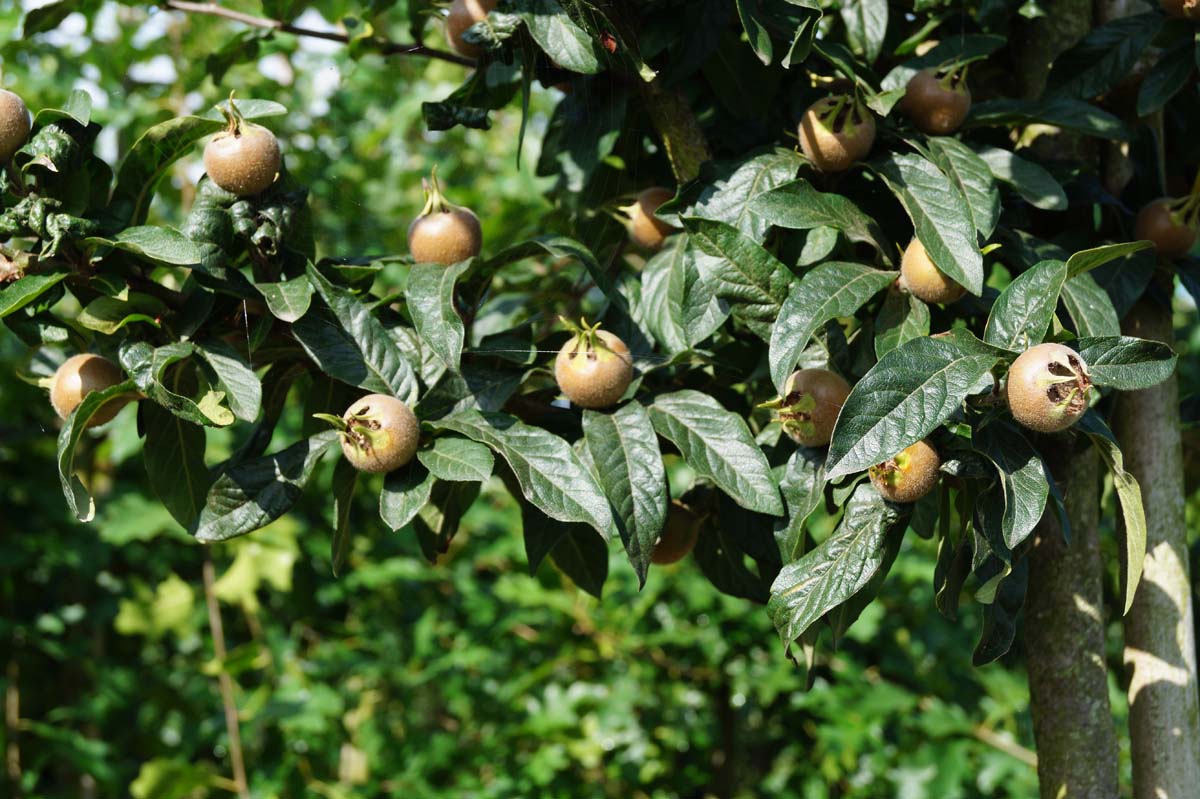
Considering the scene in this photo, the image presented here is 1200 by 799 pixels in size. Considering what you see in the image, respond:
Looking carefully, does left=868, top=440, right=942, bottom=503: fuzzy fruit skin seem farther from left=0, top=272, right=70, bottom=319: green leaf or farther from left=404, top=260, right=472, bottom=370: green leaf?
left=0, top=272, right=70, bottom=319: green leaf

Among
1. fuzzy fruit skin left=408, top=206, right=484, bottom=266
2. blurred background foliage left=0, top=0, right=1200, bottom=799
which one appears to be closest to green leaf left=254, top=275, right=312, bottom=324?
fuzzy fruit skin left=408, top=206, right=484, bottom=266

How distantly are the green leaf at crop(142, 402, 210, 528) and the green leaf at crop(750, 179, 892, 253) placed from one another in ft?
1.57

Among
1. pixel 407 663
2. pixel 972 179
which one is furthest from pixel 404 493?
pixel 407 663

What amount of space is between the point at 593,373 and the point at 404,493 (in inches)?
6.7

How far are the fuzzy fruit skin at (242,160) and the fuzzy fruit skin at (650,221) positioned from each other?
0.34m

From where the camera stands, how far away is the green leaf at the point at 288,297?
0.85m

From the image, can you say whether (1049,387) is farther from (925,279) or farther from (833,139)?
(833,139)

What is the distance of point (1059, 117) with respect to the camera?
981mm

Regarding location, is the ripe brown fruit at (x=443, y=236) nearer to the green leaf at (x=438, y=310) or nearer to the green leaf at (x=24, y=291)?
the green leaf at (x=438, y=310)

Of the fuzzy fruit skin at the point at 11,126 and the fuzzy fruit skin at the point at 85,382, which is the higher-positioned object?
the fuzzy fruit skin at the point at 11,126

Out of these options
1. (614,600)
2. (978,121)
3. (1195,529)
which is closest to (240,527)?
(978,121)

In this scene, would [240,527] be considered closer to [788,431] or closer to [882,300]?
[788,431]

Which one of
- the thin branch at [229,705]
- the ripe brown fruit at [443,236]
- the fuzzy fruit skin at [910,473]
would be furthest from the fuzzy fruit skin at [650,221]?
the thin branch at [229,705]

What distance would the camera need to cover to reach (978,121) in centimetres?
99
